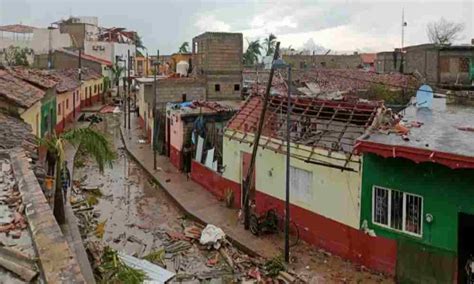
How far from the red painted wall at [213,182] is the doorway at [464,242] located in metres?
9.51

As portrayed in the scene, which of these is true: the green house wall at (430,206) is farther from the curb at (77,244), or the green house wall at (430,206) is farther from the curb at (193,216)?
the curb at (77,244)

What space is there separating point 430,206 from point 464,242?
1182mm

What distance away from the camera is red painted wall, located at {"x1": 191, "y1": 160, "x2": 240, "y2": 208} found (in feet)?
69.0

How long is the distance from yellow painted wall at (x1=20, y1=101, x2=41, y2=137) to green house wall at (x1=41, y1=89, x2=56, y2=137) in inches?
62.0

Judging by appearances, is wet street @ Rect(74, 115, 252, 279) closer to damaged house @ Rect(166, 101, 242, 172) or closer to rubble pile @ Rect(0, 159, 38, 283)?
damaged house @ Rect(166, 101, 242, 172)

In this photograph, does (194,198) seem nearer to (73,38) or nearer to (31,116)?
(31,116)

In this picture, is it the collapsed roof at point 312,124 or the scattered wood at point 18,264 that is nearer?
the scattered wood at point 18,264

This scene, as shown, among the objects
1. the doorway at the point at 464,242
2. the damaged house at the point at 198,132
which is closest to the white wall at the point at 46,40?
the damaged house at the point at 198,132

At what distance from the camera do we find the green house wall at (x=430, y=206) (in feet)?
41.3

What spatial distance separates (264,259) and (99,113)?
40618 mm

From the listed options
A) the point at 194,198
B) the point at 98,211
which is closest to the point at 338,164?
the point at 194,198

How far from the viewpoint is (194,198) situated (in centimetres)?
2231

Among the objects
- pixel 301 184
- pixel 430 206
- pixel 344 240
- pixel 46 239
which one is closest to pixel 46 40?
pixel 301 184

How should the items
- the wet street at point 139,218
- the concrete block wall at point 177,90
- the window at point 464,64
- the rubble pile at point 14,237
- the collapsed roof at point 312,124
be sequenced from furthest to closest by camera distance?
the concrete block wall at point 177,90 < the window at point 464,64 < the collapsed roof at point 312,124 < the wet street at point 139,218 < the rubble pile at point 14,237
